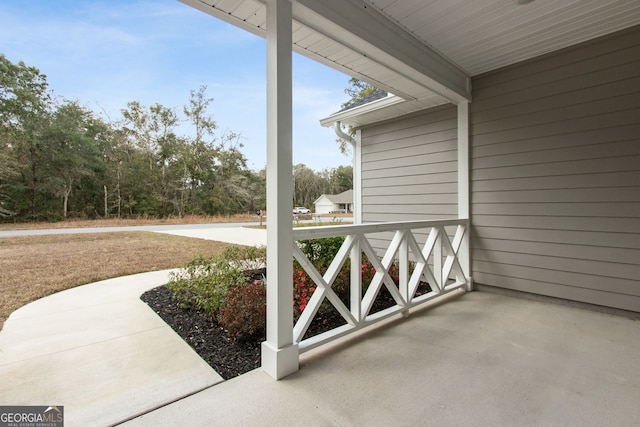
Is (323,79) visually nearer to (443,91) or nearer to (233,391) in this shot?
(443,91)

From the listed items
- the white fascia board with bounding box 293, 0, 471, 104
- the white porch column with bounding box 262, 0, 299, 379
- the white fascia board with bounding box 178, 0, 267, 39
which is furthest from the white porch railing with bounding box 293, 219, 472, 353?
the white fascia board with bounding box 178, 0, 267, 39

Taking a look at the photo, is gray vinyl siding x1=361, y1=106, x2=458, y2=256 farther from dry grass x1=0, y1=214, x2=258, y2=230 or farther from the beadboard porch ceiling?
dry grass x1=0, y1=214, x2=258, y2=230

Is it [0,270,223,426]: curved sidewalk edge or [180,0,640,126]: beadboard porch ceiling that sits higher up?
[180,0,640,126]: beadboard porch ceiling

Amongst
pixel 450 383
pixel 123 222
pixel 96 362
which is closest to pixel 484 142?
pixel 450 383

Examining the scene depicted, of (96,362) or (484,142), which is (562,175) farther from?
(96,362)

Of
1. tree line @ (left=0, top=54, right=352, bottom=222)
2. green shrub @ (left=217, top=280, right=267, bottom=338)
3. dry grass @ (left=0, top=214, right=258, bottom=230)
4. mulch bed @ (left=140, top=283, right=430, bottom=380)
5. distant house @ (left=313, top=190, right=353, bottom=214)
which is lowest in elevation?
mulch bed @ (left=140, top=283, right=430, bottom=380)

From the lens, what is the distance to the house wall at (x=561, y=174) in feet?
8.21

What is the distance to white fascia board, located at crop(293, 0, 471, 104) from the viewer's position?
184cm

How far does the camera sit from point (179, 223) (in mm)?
10422

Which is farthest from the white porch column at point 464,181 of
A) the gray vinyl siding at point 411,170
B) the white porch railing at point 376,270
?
the gray vinyl siding at point 411,170

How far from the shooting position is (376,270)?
2441 millimetres

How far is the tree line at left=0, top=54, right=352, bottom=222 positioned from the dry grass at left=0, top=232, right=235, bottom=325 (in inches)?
25.3

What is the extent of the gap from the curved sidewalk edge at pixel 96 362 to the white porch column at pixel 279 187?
44 centimetres

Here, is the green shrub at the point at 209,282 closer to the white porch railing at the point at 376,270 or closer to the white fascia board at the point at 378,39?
the white porch railing at the point at 376,270
